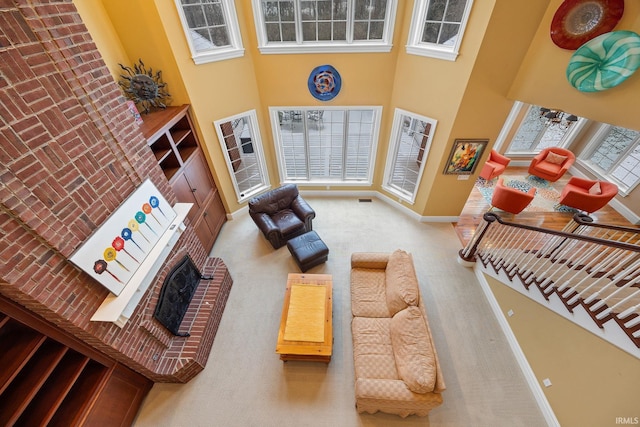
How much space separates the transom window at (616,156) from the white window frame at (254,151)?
833 cm

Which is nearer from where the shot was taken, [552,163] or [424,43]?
[424,43]

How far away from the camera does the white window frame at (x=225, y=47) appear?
3.80 m

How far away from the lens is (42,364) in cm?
225

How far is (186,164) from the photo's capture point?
14.1 ft

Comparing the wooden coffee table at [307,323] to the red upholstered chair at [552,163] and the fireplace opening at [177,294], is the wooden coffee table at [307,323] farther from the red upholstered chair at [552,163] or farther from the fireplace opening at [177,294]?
the red upholstered chair at [552,163]

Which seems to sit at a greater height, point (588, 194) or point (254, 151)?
point (254, 151)

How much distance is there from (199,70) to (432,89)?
3915 millimetres

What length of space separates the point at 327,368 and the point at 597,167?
871 cm

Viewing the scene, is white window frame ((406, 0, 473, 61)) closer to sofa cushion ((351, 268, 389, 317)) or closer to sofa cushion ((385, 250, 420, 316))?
sofa cushion ((385, 250, 420, 316))

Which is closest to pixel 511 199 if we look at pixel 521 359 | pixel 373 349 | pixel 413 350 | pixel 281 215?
pixel 521 359

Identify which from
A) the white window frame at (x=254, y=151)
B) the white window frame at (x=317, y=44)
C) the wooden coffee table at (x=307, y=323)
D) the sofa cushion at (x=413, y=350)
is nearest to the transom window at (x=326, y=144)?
the white window frame at (x=254, y=151)

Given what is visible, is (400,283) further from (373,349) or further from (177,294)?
(177,294)

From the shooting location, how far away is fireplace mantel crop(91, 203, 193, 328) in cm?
239

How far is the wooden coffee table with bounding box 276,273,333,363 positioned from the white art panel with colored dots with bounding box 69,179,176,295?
6.42 ft
